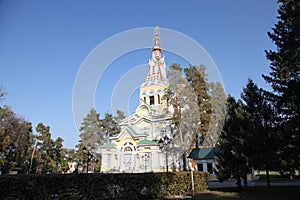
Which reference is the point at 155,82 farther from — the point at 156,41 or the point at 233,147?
the point at 233,147

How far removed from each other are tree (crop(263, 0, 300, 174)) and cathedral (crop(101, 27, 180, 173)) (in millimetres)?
17262

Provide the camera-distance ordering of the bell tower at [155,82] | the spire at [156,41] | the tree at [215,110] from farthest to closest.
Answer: the spire at [156,41], the bell tower at [155,82], the tree at [215,110]

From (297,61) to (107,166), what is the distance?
31549 mm

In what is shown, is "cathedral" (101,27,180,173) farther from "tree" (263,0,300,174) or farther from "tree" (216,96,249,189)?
"tree" (263,0,300,174)

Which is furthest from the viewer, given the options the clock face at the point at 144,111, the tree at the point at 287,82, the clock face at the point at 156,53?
the clock face at the point at 156,53

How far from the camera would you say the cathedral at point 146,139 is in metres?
33.1

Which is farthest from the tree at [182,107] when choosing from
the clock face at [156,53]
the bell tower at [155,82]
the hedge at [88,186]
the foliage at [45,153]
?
the foliage at [45,153]

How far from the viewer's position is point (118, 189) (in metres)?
10.1

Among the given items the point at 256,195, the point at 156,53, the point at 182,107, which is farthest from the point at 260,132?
the point at 156,53

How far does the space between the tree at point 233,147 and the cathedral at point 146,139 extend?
515 inches

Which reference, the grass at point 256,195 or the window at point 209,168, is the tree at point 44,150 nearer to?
the window at point 209,168

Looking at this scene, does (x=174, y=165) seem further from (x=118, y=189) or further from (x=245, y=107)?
(x=118, y=189)

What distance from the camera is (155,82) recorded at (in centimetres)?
4259

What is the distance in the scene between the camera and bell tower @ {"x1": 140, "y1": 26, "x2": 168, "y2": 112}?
4147 cm
